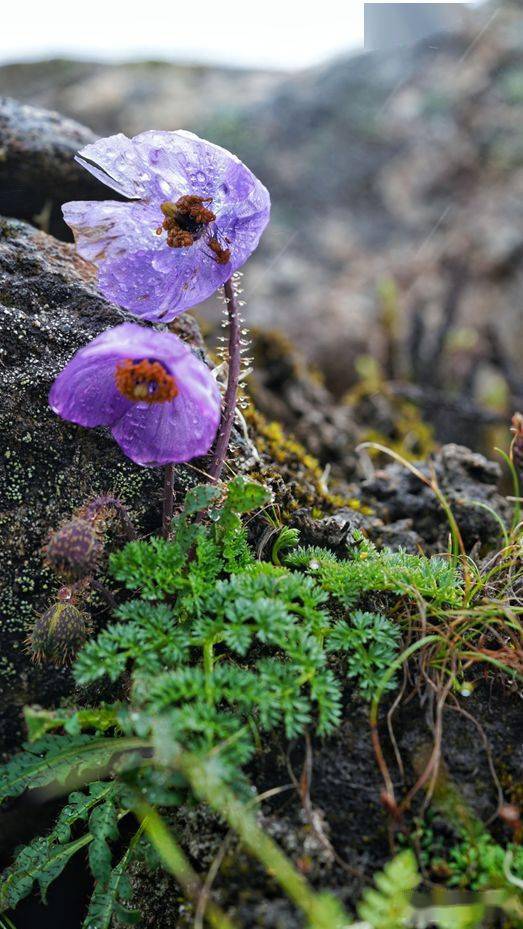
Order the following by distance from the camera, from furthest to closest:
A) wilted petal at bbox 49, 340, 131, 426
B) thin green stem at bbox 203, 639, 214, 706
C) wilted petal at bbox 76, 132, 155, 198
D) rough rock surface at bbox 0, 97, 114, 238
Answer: rough rock surface at bbox 0, 97, 114, 238 < wilted petal at bbox 76, 132, 155, 198 < wilted petal at bbox 49, 340, 131, 426 < thin green stem at bbox 203, 639, 214, 706

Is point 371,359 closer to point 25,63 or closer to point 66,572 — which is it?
point 66,572

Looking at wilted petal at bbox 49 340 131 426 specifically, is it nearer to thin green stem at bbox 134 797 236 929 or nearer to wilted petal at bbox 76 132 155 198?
wilted petal at bbox 76 132 155 198

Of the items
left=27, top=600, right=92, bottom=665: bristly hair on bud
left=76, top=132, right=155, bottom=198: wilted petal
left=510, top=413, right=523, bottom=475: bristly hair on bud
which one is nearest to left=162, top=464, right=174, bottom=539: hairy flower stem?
left=27, top=600, right=92, bottom=665: bristly hair on bud

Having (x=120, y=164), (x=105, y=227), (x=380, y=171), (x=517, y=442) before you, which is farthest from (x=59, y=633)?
(x=380, y=171)

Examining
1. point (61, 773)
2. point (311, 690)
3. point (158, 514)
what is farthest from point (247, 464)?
point (61, 773)

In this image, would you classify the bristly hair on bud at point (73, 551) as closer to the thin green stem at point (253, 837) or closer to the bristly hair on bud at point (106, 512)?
the bristly hair on bud at point (106, 512)

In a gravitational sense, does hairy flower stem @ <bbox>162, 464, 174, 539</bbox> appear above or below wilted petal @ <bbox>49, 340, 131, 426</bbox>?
below
